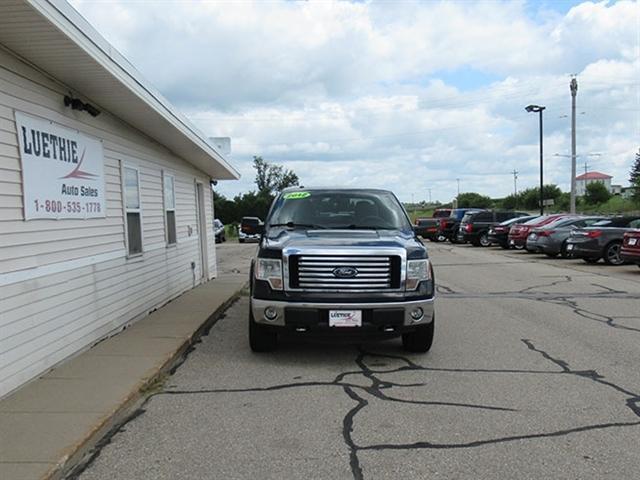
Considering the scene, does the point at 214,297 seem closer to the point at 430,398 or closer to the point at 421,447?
the point at 430,398

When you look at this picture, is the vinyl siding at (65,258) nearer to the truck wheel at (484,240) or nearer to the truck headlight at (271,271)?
the truck headlight at (271,271)

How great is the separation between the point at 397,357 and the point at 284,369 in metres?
→ 1.38

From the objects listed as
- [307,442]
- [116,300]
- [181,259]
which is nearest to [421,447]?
[307,442]

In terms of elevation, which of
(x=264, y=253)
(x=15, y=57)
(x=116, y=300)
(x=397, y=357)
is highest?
(x=15, y=57)

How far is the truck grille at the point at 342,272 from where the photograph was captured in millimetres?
6371

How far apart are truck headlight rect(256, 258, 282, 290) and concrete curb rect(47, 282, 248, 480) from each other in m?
1.43

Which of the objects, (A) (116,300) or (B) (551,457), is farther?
(A) (116,300)

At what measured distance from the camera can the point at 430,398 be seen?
5.41 metres

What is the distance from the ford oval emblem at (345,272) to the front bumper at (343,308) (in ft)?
0.99

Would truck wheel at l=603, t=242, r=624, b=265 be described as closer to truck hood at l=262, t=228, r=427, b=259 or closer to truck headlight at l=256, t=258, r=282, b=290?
truck hood at l=262, t=228, r=427, b=259

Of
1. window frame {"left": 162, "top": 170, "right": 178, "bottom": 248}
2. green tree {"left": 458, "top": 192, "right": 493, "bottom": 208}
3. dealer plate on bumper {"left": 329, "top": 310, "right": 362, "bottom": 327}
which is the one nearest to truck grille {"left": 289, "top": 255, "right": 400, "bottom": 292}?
dealer plate on bumper {"left": 329, "top": 310, "right": 362, "bottom": 327}

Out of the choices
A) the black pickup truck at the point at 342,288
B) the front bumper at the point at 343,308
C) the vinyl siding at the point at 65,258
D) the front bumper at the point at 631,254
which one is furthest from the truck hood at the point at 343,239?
the front bumper at the point at 631,254

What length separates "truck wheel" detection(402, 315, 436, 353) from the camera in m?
6.83

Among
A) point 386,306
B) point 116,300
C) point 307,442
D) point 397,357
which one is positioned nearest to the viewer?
point 307,442
